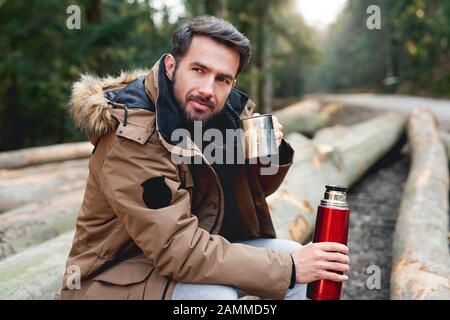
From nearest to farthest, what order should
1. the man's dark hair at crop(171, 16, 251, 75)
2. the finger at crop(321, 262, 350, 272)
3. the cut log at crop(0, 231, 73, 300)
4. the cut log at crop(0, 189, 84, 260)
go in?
the finger at crop(321, 262, 350, 272)
the man's dark hair at crop(171, 16, 251, 75)
the cut log at crop(0, 231, 73, 300)
the cut log at crop(0, 189, 84, 260)

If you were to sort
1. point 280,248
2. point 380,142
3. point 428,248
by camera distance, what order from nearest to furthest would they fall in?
point 280,248, point 428,248, point 380,142

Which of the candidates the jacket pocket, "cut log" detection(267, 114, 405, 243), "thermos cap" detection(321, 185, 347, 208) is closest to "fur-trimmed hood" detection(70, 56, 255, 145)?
the jacket pocket

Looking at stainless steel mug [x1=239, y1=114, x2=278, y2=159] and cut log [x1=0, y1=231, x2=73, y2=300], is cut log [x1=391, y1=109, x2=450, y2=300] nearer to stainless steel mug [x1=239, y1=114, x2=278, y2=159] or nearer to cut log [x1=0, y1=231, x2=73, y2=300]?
stainless steel mug [x1=239, y1=114, x2=278, y2=159]

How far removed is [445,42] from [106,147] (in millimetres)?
24068

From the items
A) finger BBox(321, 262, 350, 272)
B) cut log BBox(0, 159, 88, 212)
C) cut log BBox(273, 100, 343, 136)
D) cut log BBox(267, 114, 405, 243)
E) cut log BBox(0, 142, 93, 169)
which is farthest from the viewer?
cut log BBox(273, 100, 343, 136)

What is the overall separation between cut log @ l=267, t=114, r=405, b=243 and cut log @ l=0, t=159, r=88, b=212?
2577mm

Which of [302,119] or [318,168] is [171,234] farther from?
[302,119]

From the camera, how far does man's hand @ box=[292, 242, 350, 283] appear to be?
1849mm

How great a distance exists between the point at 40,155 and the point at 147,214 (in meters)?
6.00

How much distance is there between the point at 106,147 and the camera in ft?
6.08

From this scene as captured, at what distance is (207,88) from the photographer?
2.07 meters

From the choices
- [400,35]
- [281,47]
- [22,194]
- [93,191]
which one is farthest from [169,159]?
[400,35]

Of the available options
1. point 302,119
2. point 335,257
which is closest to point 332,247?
point 335,257

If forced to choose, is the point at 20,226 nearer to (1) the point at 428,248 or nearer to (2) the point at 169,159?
(2) the point at 169,159
